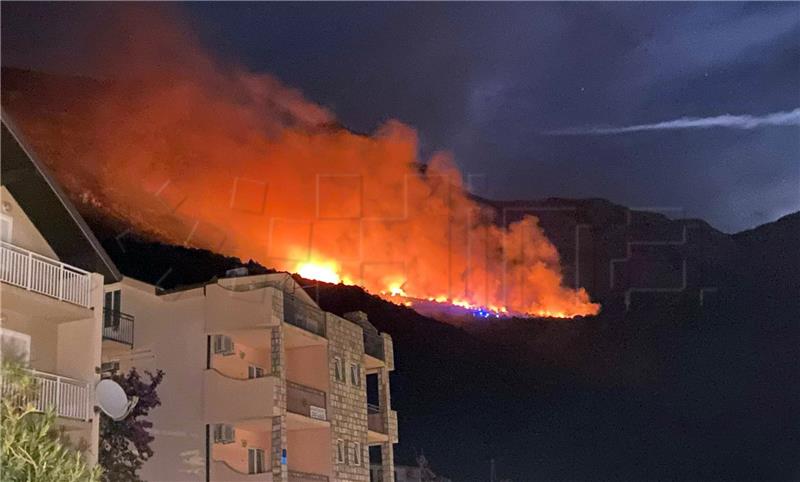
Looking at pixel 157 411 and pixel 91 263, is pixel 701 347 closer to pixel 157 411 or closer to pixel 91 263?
pixel 157 411

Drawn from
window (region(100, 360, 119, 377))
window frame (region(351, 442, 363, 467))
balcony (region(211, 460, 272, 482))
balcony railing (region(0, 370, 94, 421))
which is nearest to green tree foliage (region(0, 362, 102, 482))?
balcony railing (region(0, 370, 94, 421))

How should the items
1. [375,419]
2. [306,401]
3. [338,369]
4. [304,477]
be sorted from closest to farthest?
[304,477]
[306,401]
[338,369]
[375,419]

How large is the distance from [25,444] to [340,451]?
243 inches

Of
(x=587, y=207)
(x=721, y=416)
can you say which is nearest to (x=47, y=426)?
(x=587, y=207)

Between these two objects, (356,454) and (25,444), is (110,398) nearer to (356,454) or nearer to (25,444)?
(25,444)

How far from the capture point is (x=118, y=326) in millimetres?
8656

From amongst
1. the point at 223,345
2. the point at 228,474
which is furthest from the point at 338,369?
the point at 228,474

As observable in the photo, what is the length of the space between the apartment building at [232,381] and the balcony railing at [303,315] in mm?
11

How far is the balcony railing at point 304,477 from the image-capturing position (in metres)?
9.68

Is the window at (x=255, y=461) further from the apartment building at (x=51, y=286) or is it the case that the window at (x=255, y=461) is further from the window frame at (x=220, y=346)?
the apartment building at (x=51, y=286)

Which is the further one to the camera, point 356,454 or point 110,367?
point 356,454

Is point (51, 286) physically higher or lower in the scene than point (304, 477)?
higher

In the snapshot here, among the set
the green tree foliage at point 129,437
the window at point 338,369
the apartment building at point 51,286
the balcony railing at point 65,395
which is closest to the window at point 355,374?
the window at point 338,369

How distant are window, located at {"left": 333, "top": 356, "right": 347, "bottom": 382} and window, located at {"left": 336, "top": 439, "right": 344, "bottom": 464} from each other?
2.23ft
